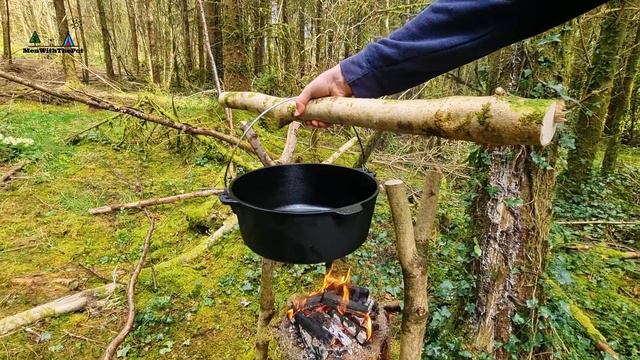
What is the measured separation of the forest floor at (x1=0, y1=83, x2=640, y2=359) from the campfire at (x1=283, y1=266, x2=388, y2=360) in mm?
251

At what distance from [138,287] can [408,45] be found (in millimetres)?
2844

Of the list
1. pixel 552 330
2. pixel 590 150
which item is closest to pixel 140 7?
pixel 590 150

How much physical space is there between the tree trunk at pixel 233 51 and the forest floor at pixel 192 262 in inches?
20.6

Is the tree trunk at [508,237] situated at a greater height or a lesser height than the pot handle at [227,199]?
lesser

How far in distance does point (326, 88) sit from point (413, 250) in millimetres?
746

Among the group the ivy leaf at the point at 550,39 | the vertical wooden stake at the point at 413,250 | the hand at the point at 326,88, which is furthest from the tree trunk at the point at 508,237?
the hand at the point at 326,88

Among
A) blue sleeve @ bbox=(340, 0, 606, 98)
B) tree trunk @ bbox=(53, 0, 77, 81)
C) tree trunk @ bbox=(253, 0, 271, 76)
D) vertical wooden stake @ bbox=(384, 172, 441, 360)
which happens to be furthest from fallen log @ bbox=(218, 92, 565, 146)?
tree trunk @ bbox=(53, 0, 77, 81)

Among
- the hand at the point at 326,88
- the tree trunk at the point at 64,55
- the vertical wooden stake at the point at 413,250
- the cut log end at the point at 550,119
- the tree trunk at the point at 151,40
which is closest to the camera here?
the cut log end at the point at 550,119

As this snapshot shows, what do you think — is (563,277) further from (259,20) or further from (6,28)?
(6,28)

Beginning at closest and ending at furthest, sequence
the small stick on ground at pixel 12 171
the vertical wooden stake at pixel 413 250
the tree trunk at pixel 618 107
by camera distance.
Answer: the vertical wooden stake at pixel 413 250, the small stick on ground at pixel 12 171, the tree trunk at pixel 618 107

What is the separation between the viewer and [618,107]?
6969 mm

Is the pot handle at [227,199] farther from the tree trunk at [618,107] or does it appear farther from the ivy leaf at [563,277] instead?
the tree trunk at [618,107]

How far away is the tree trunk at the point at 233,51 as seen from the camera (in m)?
5.38

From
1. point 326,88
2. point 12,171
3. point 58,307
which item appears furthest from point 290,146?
point 12,171
